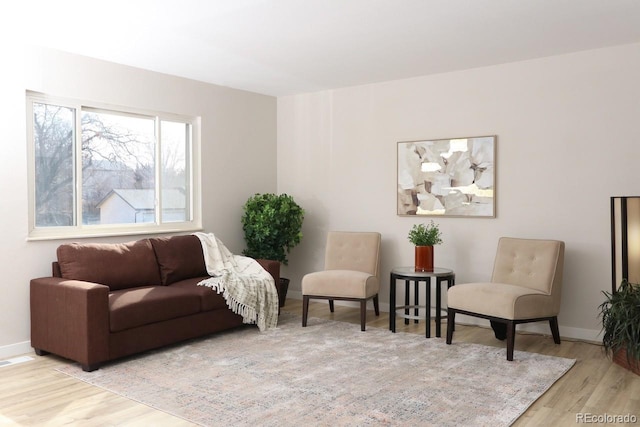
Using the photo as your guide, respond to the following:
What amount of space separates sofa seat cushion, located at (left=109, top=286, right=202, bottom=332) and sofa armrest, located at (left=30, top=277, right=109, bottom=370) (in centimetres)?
11

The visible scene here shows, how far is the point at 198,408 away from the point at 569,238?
3408mm

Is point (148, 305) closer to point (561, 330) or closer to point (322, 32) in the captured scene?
point (322, 32)

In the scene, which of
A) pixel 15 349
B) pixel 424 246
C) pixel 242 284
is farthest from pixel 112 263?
pixel 424 246

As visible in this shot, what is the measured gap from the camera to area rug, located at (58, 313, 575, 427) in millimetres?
3023

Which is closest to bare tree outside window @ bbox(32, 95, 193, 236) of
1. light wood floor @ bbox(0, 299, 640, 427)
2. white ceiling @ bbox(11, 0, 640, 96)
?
white ceiling @ bbox(11, 0, 640, 96)

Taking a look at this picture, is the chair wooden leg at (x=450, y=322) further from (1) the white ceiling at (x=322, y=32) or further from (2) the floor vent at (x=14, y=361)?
(2) the floor vent at (x=14, y=361)

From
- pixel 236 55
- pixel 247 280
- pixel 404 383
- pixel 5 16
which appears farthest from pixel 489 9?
pixel 5 16

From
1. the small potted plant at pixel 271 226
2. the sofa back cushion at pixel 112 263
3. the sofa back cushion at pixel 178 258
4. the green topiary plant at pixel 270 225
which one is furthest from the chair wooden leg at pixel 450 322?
the sofa back cushion at pixel 112 263

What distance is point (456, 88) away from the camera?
210 inches

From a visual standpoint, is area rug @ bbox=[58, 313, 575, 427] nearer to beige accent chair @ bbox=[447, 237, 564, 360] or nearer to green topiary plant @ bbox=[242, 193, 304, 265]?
beige accent chair @ bbox=[447, 237, 564, 360]

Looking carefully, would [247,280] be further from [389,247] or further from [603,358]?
[603,358]

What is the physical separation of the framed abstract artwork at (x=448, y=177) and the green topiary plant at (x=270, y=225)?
120 centimetres

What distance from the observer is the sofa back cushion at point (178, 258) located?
4.91m

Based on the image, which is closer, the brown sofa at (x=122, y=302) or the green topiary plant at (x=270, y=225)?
the brown sofa at (x=122, y=302)
